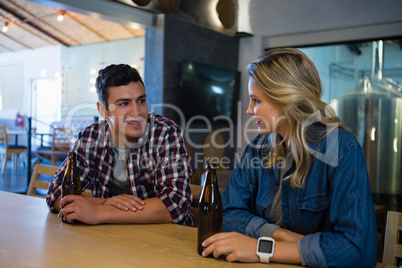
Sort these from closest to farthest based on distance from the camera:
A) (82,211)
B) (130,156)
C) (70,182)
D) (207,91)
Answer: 1. (82,211)
2. (70,182)
3. (130,156)
4. (207,91)

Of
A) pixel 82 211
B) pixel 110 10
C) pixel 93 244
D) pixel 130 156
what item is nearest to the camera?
pixel 93 244

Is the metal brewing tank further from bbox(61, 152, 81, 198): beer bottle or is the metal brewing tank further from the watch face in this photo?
the watch face

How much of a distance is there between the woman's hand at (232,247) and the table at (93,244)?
0.06 ft

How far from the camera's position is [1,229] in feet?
4.55

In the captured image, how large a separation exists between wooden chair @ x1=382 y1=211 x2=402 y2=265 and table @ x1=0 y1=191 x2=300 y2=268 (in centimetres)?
43

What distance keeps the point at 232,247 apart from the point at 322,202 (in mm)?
337

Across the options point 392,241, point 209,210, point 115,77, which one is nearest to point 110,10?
point 115,77

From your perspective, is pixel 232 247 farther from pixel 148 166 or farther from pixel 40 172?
pixel 40 172

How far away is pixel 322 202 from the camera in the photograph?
123 centimetres

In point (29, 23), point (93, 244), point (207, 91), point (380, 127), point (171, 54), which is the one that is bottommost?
point (93, 244)

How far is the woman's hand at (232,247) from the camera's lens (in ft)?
3.45

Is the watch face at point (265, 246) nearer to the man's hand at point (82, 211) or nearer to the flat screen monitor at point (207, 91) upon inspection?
the man's hand at point (82, 211)

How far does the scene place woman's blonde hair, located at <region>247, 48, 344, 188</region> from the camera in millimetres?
1249

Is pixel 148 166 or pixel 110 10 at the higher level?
pixel 110 10
